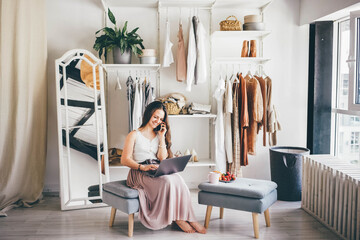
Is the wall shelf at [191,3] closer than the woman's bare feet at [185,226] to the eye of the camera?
No

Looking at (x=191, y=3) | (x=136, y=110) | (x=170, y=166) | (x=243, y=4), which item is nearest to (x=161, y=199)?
(x=170, y=166)

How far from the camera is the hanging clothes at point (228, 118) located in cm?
398

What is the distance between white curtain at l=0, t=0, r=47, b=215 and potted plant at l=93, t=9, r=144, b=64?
2.23 feet

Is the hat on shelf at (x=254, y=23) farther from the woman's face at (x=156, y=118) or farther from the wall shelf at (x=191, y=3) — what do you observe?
the woman's face at (x=156, y=118)

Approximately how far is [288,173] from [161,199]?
1685mm

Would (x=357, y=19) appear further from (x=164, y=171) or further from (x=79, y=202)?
(x=79, y=202)

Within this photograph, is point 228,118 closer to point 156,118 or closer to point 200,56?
point 200,56

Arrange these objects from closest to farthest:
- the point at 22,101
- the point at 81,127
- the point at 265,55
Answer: the point at 22,101 < the point at 81,127 < the point at 265,55

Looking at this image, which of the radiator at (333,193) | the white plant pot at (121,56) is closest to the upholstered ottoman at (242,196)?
the radiator at (333,193)

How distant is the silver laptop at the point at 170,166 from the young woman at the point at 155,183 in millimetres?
45

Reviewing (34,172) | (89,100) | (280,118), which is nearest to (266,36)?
(280,118)

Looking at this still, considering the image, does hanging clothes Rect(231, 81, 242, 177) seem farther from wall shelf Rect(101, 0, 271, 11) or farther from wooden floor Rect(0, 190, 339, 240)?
wall shelf Rect(101, 0, 271, 11)

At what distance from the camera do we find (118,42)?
3963mm

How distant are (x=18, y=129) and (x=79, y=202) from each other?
40.2 inches
